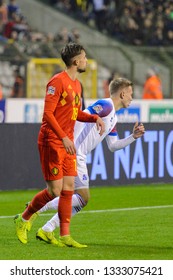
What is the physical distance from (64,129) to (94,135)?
110 centimetres

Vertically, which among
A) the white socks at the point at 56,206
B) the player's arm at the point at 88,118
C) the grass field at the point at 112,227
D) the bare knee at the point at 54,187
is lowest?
the grass field at the point at 112,227

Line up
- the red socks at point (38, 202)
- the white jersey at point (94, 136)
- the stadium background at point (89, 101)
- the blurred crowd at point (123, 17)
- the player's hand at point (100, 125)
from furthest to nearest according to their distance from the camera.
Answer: the blurred crowd at point (123, 17) < the stadium background at point (89, 101) < the white jersey at point (94, 136) < the red socks at point (38, 202) < the player's hand at point (100, 125)

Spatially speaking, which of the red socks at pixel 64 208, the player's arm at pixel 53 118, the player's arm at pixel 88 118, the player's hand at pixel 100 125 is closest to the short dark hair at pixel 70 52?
the player's arm at pixel 53 118

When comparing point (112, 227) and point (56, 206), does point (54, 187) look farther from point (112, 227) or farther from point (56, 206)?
point (112, 227)

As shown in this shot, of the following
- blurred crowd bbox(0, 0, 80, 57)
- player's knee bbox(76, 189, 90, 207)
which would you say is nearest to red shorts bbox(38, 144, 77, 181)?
player's knee bbox(76, 189, 90, 207)

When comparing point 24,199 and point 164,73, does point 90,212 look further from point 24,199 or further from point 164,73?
point 164,73

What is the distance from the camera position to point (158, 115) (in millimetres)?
27516

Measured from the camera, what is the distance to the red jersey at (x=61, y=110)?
36.0ft

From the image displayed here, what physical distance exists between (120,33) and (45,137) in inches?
856

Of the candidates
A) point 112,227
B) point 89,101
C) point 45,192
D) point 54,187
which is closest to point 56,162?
point 54,187

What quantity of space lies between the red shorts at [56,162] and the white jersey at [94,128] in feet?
2.83

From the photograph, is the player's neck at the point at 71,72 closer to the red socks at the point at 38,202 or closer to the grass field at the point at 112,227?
the red socks at the point at 38,202

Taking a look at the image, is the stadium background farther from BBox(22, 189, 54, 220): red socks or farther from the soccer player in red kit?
the soccer player in red kit

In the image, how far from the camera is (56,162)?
36.7 ft
